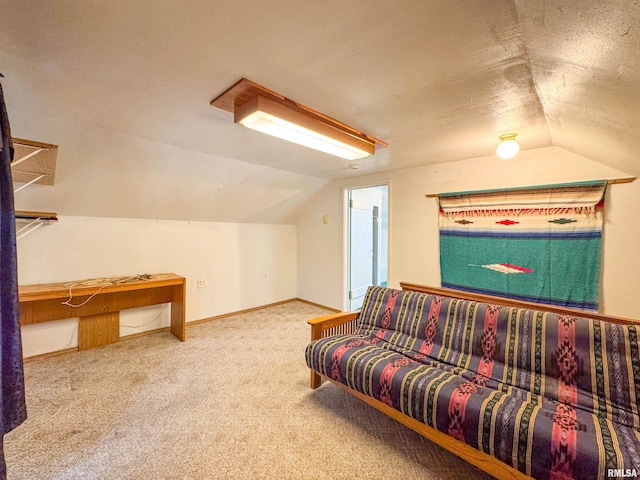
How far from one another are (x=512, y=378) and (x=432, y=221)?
1933 millimetres

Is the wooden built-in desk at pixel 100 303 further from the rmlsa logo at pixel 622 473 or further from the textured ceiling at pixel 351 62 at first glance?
the rmlsa logo at pixel 622 473

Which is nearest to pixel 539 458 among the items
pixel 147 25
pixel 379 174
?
pixel 147 25

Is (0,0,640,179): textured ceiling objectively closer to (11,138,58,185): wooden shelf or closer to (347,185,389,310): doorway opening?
Result: (11,138,58,185): wooden shelf

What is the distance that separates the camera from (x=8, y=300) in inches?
43.8

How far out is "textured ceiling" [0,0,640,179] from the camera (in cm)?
92

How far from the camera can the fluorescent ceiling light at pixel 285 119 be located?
154 cm

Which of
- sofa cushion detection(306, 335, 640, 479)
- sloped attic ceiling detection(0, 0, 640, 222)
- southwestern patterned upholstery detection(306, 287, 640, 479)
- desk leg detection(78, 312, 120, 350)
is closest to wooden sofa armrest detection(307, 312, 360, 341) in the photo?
southwestern patterned upholstery detection(306, 287, 640, 479)

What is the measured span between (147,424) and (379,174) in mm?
3491

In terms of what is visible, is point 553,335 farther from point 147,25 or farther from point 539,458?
point 147,25

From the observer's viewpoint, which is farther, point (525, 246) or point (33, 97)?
point (525, 246)

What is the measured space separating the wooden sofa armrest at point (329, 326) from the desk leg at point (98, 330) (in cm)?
244

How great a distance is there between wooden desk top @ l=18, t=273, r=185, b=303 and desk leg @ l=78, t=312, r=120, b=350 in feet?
Result: 1.40

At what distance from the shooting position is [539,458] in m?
1.14

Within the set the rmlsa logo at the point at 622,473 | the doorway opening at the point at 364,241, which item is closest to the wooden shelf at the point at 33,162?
the doorway opening at the point at 364,241
